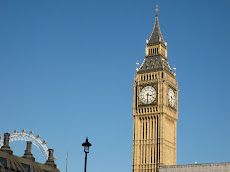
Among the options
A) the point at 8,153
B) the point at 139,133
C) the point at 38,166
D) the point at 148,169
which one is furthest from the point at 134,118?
the point at 8,153

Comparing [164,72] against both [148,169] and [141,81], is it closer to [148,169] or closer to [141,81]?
[141,81]

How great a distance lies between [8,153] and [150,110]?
50.2m

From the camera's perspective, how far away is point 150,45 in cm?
12456

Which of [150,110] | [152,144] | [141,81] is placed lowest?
[152,144]

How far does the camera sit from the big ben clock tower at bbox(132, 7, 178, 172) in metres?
112

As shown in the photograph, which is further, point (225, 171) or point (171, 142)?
point (171, 142)

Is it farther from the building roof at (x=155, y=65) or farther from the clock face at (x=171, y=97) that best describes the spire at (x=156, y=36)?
the clock face at (x=171, y=97)

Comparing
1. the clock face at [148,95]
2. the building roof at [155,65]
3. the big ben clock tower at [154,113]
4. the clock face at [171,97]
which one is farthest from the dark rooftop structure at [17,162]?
the building roof at [155,65]

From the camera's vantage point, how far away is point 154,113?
114375mm

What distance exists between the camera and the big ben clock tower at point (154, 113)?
111750mm

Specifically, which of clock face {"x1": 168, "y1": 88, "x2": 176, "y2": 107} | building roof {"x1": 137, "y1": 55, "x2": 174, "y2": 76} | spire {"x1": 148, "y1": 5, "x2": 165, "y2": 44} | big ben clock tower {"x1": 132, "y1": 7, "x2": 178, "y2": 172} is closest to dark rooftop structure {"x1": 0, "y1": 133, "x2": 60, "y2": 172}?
big ben clock tower {"x1": 132, "y1": 7, "x2": 178, "y2": 172}

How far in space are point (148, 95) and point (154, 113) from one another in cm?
496

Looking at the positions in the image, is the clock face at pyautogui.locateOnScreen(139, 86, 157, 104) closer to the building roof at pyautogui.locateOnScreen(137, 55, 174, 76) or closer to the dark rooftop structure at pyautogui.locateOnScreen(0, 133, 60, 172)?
the building roof at pyautogui.locateOnScreen(137, 55, 174, 76)

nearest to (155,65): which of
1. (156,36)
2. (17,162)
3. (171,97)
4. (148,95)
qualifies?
(148,95)
